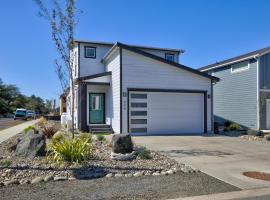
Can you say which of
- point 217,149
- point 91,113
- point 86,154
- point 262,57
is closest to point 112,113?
point 91,113

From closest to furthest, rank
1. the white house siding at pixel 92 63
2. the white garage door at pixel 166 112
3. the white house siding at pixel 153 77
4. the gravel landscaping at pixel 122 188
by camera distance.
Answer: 1. the gravel landscaping at pixel 122 188
2. the white house siding at pixel 153 77
3. the white garage door at pixel 166 112
4. the white house siding at pixel 92 63

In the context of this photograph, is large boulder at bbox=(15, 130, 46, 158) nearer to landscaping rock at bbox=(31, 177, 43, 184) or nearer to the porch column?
landscaping rock at bbox=(31, 177, 43, 184)

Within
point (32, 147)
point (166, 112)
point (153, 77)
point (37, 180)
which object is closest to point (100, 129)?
point (166, 112)

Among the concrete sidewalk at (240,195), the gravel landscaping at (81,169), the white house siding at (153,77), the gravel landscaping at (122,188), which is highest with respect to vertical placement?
the white house siding at (153,77)

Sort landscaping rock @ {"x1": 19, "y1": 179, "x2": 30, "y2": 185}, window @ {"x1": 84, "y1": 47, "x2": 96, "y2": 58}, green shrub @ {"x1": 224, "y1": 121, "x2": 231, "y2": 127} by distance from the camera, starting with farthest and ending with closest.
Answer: green shrub @ {"x1": 224, "y1": 121, "x2": 231, "y2": 127} → window @ {"x1": 84, "y1": 47, "x2": 96, "y2": 58} → landscaping rock @ {"x1": 19, "y1": 179, "x2": 30, "y2": 185}

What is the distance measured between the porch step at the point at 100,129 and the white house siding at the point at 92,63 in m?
4.53

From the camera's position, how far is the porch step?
1714cm

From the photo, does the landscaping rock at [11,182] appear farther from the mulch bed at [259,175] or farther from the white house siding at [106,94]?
the white house siding at [106,94]

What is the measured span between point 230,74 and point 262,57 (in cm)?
321

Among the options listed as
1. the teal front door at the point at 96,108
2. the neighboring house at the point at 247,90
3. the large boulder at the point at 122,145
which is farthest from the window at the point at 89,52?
the large boulder at the point at 122,145

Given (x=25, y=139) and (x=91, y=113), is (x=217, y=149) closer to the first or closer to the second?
(x=25, y=139)

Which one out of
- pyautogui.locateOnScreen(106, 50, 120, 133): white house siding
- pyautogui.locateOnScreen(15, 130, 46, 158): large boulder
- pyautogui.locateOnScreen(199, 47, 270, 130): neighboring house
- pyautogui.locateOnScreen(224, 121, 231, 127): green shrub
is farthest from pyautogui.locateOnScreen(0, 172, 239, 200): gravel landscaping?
pyautogui.locateOnScreen(224, 121, 231, 127): green shrub

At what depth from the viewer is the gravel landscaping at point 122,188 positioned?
565 centimetres

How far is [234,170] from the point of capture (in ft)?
25.8
